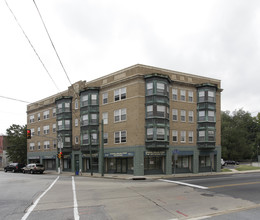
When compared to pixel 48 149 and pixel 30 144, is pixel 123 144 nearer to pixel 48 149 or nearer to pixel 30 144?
pixel 48 149

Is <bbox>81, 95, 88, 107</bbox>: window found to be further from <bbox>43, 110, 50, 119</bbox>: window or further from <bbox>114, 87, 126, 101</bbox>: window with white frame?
<bbox>43, 110, 50, 119</bbox>: window

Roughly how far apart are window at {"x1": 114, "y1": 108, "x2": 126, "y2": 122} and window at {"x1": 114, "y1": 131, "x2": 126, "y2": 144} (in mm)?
1748

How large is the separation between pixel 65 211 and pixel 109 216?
2035 mm

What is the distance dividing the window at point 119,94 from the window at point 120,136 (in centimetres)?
460

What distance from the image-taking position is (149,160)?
31.4 metres

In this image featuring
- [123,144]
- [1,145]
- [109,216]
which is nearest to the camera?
[109,216]

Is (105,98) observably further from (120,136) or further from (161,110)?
(161,110)

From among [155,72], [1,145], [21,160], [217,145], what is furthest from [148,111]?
[1,145]

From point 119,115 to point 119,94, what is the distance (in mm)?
2861

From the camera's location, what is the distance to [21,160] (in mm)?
58156

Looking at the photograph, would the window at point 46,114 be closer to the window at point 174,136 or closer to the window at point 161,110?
the window at point 161,110

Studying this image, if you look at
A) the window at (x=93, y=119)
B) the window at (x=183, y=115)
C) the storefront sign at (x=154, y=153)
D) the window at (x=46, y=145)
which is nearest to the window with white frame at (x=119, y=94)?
the window at (x=93, y=119)

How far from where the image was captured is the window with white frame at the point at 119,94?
32912 mm

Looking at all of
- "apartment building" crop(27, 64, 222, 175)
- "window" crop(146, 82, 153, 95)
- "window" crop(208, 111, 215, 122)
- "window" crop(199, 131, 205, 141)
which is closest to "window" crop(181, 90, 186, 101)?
"apartment building" crop(27, 64, 222, 175)
